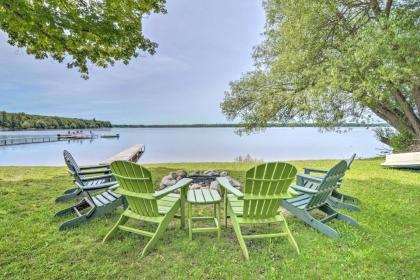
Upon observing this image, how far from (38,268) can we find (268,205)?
232 centimetres

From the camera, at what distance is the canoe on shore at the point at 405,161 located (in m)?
7.66

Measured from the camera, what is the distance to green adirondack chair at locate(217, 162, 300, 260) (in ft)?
9.11

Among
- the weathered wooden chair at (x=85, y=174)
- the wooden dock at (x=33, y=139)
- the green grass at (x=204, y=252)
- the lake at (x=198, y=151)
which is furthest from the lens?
the wooden dock at (x=33, y=139)

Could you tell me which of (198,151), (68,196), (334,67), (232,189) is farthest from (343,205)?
(198,151)

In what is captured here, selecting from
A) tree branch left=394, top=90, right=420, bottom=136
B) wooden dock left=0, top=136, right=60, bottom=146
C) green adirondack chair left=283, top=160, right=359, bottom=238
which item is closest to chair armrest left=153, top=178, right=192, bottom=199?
green adirondack chair left=283, top=160, right=359, bottom=238

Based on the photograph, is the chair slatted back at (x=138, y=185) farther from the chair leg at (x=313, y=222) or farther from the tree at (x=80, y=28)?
the tree at (x=80, y=28)

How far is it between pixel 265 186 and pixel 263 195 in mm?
101

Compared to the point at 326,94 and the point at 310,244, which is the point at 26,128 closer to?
the point at 326,94

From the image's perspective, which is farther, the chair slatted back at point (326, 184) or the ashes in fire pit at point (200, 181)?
the ashes in fire pit at point (200, 181)

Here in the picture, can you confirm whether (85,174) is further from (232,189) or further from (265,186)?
(265,186)

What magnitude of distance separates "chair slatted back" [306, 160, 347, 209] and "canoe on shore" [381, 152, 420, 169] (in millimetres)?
5819

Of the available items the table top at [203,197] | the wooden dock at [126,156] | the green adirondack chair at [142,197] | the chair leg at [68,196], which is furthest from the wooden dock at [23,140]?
the table top at [203,197]

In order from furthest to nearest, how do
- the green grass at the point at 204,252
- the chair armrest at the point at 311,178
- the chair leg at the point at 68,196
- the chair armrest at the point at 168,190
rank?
the chair leg at the point at 68,196
the chair armrest at the point at 311,178
the chair armrest at the point at 168,190
the green grass at the point at 204,252

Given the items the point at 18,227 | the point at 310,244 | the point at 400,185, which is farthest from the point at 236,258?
the point at 400,185
